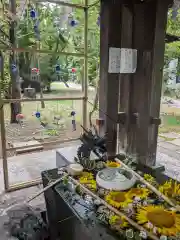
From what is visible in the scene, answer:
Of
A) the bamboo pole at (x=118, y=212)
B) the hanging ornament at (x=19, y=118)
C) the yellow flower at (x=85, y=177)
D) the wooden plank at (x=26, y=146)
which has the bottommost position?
the wooden plank at (x=26, y=146)

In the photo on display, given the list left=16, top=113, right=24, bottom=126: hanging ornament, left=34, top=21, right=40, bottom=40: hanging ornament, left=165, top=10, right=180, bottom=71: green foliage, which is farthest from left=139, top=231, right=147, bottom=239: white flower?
left=165, top=10, right=180, bottom=71: green foliage

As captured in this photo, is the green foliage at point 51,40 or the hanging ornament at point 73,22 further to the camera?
the hanging ornament at point 73,22

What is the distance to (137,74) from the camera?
1.98m

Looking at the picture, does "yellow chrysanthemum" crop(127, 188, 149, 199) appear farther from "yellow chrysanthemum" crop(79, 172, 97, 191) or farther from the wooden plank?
the wooden plank

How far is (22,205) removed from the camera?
141 centimetres

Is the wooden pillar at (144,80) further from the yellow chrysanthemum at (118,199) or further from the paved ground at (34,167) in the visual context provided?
the yellow chrysanthemum at (118,199)

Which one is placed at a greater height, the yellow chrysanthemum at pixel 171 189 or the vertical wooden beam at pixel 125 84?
the vertical wooden beam at pixel 125 84

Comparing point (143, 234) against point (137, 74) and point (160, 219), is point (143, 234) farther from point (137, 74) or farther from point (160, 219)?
point (137, 74)

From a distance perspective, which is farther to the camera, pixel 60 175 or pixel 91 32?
pixel 91 32

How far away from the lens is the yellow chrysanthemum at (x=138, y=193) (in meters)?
1.06

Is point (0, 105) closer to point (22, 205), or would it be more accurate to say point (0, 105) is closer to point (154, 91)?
point (22, 205)

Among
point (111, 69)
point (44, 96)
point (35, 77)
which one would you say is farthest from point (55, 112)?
point (111, 69)

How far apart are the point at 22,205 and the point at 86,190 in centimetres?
56

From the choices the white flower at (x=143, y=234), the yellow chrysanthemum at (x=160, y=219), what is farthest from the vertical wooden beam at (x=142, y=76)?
the white flower at (x=143, y=234)
